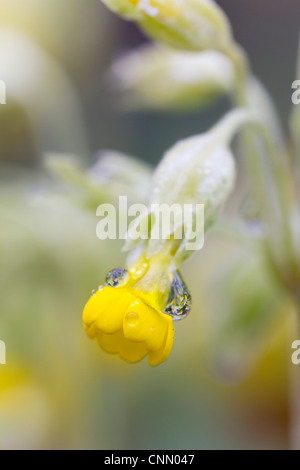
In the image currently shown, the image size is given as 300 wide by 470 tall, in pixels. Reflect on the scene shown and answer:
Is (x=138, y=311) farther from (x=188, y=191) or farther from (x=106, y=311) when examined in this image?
(x=188, y=191)

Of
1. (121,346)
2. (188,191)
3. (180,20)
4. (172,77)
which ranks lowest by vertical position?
(121,346)

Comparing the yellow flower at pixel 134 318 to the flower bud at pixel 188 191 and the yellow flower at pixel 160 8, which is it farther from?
the yellow flower at pixel 160 8

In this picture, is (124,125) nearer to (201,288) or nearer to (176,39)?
(201,288)

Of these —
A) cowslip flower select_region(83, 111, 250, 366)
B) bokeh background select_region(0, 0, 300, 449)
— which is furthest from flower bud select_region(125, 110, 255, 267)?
bokeh background select_region(0, 0, 300, 449)

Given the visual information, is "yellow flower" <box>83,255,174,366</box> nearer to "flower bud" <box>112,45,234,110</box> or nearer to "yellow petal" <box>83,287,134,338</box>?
"yellow petal" <box>83,287,134,338</box>

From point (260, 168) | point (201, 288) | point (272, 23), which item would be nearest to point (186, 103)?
point (260, 168)

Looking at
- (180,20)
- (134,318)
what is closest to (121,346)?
(134,318)
